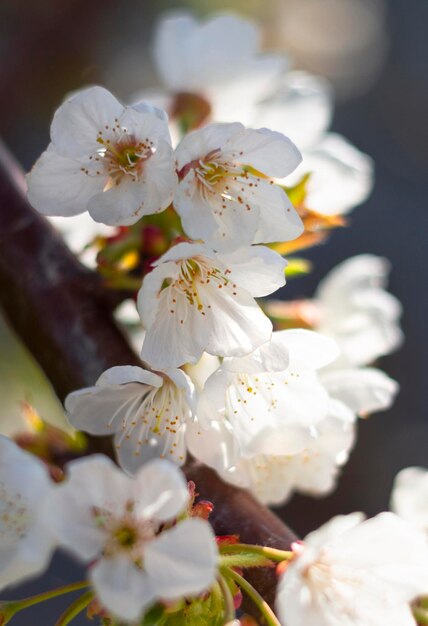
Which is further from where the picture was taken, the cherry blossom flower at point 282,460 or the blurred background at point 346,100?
the blurred background at point 346,100

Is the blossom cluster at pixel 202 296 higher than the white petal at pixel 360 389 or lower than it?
higher

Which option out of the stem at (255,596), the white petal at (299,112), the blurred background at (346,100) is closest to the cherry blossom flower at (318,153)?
the white petal at (299,112)

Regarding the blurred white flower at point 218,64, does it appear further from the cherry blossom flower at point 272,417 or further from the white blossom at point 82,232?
the cherry blossom flower at point 272,417

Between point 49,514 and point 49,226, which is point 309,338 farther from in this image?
point 49,226

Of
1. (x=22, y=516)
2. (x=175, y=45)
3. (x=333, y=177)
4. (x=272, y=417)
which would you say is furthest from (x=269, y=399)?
(x=175, y=45)

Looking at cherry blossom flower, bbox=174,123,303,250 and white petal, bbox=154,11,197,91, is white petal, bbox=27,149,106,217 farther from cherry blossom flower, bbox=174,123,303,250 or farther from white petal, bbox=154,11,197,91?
white petal, bbox=154,11,197,91

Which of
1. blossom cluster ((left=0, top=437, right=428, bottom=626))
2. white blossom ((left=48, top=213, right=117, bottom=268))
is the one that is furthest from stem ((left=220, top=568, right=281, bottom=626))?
white blossom ((left=48, top=213, right=117, bottom=268))
